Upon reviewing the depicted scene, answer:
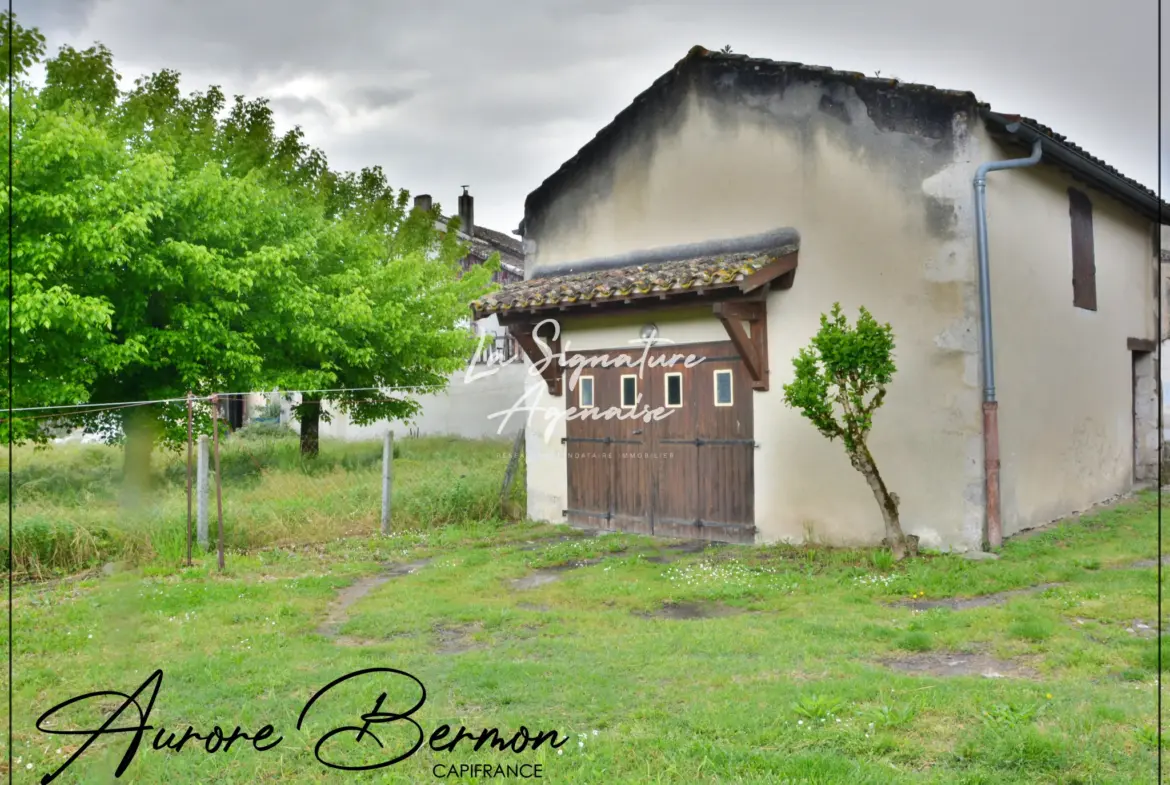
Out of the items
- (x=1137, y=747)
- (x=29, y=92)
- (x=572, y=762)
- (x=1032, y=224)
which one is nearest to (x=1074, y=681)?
(x=1137, y=747)

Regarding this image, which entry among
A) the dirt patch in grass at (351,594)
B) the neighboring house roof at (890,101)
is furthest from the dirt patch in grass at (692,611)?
the neighboring house roof at (890,101)

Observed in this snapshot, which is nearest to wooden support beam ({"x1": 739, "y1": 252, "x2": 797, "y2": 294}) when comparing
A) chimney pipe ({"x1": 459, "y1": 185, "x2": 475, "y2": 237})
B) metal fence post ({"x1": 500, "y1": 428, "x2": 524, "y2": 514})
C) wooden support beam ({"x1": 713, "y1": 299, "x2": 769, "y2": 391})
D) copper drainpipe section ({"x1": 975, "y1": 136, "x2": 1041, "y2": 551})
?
wooden support beam ({"x1": 713, "y1": 299, "x2": 769, "y2": 391})

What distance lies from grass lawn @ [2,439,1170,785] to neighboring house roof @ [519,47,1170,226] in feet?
14.0

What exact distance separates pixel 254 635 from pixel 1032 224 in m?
9.68

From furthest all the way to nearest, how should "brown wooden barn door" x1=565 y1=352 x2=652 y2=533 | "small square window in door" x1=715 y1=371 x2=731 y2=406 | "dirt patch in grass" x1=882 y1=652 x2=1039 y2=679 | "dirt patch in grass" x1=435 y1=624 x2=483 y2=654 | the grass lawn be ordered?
"brown wooden barn door" x1=565 y1=352 x2=652 y2=533 → "small square window in door" x1=715 y1=371 x2=731 y2=406 → "dirt patch in grass" x1=435 y1=624 x2=483 y2=654 → "dirt patch in grass" x1=882 y1=652 x2=1039 y2=679 → the grass lawn

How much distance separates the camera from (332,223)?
17922mm

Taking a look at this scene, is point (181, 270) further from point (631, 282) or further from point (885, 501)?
point (885, 501)

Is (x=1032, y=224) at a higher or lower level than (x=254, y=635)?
higher

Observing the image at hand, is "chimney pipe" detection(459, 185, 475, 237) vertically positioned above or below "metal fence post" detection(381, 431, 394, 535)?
above

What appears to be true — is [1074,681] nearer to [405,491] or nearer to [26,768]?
[26,768]

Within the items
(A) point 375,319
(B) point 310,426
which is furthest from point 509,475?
(A) point 375,319

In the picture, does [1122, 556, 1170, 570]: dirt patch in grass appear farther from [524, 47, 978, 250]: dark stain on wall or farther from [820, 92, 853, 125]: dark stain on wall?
[820, 92, 853, 125]: dark stain on wall

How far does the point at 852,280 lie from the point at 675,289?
78.3 inches

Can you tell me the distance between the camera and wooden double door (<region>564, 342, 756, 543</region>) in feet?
34.2
